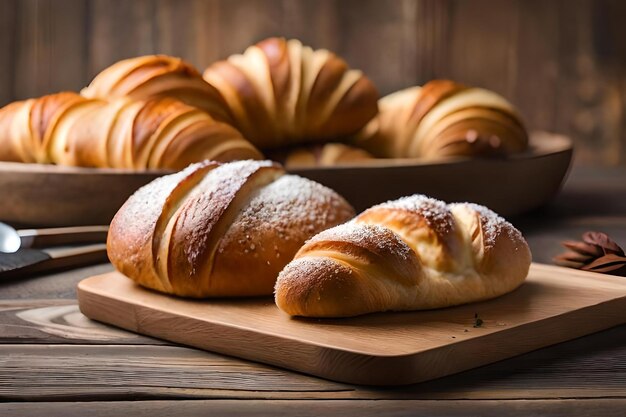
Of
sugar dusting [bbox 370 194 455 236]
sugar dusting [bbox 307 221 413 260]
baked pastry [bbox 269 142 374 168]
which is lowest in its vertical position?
baked pastry [bbox 269 142 374 168]

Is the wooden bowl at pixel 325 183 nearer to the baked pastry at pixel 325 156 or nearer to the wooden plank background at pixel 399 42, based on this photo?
the baked pastry at pixel 325 156

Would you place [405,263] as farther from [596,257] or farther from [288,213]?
[596,257]

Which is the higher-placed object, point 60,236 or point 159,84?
point 159,84

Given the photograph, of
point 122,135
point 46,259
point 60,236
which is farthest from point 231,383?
point 122,135

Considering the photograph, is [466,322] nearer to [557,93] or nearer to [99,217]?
[99,217]

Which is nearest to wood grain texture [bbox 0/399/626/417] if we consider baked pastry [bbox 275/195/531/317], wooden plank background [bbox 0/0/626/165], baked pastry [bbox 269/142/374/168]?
baked pastry [bbox 275/195/531/317]

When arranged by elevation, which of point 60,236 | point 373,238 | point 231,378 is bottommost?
point 60,236

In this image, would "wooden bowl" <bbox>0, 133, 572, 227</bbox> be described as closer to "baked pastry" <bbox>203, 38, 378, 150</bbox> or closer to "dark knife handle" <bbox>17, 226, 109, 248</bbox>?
"dark knife handle" <bbox>17, 226, 109, 248</bbox>
